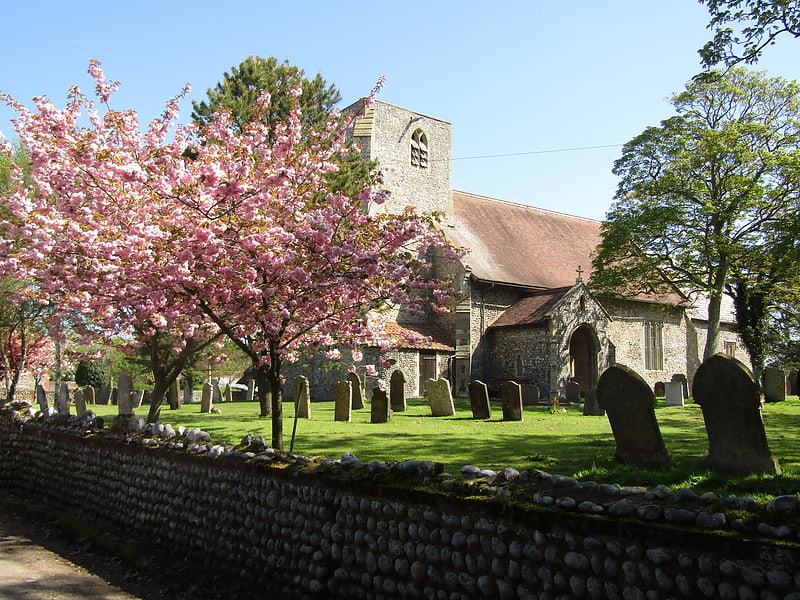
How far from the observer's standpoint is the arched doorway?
86.6 feet

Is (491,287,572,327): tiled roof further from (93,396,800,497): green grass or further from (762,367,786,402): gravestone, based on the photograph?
Result: (93,396,800,497): green grass

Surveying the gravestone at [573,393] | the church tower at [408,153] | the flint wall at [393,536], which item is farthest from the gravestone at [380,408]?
the church tower at [408,153]

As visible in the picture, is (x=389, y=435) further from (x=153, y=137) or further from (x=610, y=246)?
(x=610, y=246)

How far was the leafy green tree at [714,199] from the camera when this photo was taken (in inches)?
900

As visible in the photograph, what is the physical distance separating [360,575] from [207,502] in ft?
8.05

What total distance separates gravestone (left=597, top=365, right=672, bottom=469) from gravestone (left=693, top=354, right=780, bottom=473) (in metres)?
0.61

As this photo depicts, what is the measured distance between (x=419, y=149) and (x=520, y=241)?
6731 mm

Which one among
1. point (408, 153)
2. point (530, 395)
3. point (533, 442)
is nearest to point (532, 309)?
point (530, 395)

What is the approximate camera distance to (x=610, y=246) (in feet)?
79.8

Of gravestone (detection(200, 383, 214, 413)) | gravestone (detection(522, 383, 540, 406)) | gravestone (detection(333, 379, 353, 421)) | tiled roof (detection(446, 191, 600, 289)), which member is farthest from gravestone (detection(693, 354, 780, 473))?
tiled roof (detection(446, 191, 600, 289))

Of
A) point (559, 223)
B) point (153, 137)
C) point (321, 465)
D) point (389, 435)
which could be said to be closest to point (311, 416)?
point (389, 435)

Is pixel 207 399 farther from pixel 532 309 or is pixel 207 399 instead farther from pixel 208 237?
pixel 208 237

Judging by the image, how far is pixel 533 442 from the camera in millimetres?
11094

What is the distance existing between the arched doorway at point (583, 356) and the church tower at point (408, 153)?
331 inches
